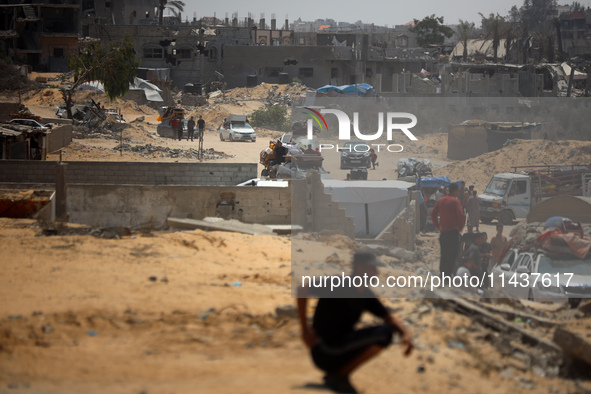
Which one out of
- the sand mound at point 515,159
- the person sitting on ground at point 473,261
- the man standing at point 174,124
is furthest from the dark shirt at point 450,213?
the man standing at point 174,124

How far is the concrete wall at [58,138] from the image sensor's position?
24.0 metres

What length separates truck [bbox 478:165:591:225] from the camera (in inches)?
688

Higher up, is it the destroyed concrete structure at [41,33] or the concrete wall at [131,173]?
the destroyed concrete structure at [41,33]

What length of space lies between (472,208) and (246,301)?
8695 millimetres

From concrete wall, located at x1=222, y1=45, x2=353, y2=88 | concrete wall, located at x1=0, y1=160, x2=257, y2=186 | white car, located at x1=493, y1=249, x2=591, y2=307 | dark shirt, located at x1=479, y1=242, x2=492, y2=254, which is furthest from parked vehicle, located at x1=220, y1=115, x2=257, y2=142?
white car, located at x1=493, y1=249, x2=591, y2=307

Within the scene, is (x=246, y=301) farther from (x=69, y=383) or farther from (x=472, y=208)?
(x=472, y=208)

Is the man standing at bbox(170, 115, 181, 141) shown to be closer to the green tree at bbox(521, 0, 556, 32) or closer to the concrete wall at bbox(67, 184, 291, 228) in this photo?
the concrete wall at bbox(67, 184, 291, 228)

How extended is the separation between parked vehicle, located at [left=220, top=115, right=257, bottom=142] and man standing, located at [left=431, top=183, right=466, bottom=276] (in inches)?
944

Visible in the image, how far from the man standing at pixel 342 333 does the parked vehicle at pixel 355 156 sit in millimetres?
20186

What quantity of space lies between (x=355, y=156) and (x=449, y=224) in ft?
51.1

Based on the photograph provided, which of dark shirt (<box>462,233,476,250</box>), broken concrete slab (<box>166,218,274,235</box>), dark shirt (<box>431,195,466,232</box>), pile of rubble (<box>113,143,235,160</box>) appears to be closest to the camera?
dark shirt (<box>431,195,466,232</box>)

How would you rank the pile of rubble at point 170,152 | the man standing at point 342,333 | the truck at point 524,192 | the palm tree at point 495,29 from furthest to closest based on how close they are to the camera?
the palm tree at point 495,29
the pile of rubble at point 170,152
the truck at point 524,192
the man standing at point 342,333

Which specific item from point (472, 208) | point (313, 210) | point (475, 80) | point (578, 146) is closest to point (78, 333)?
point (313, 210)

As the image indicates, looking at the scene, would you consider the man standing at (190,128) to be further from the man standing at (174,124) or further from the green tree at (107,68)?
the green tree at (107,68)
